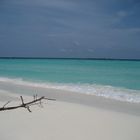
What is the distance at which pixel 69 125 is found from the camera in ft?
15.6

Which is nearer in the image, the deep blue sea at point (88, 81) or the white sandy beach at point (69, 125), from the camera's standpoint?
the white sandy beach at point (69, 125)

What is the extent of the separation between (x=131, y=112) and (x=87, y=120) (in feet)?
5.09

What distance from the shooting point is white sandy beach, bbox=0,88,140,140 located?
4281 mm

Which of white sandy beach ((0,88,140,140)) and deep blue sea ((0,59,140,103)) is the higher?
deep blue sea ((0,59,140,103))

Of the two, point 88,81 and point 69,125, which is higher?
point 88,81

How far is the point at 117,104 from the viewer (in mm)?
7254

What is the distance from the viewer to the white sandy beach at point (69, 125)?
14.0ft

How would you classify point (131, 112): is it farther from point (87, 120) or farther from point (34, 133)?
point (34, 133)

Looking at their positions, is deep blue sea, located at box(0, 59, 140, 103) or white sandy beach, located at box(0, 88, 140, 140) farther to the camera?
deep blue sea, located at box(0, 59, 140, 103)

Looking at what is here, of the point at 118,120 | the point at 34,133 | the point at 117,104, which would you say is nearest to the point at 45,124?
the point at 34,133

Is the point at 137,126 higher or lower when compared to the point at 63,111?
lower

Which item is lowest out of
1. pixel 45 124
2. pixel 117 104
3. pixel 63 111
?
pixel 45 124

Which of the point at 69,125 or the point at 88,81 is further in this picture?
the point at 88,81

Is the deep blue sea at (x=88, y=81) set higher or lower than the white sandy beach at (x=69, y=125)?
higher
